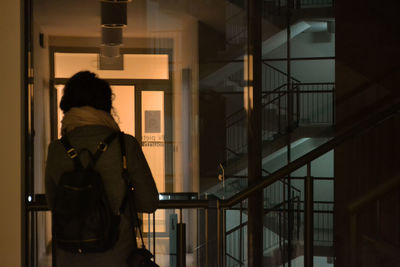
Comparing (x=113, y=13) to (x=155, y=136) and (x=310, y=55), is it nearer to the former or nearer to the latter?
(x=155, y=136)

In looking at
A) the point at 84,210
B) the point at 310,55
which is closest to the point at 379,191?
the point at 84,210

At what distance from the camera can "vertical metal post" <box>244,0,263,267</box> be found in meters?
4.34

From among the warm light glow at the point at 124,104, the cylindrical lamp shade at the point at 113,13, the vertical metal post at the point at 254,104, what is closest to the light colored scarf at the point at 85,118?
the warm light glow at the point at 124,104

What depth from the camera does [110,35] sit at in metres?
4.23

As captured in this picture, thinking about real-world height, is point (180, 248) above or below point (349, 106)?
below

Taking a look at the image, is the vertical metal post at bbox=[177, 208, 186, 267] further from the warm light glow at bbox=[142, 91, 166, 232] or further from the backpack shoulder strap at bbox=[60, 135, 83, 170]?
the backpack shoulder strap at bbox=[60, 135, 83, 170]

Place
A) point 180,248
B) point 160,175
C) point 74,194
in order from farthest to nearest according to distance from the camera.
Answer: point 160,175
point 180,248
point 74,194

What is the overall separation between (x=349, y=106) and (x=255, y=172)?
828 millimetres

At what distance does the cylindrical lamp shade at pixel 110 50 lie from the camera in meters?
4.21

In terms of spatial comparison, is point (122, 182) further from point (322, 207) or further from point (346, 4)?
point (346, 4)

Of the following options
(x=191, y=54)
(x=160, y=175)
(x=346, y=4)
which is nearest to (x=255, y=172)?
(x=160, y=175)

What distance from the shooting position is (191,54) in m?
4.30

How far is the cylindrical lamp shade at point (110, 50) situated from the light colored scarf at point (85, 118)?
4.89 ft

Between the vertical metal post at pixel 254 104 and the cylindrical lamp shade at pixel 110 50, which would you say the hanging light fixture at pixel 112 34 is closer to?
the cylindrical lamp shade at pixel 110 50
